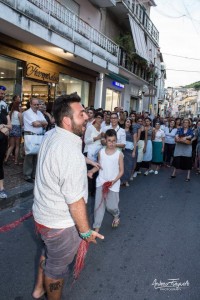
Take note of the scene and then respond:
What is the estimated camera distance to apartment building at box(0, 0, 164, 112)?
390 inches

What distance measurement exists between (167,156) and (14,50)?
698cm

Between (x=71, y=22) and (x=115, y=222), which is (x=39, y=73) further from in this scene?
(x=115, y=222)

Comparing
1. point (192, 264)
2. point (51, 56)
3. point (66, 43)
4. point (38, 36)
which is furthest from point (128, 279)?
point (51, 56)

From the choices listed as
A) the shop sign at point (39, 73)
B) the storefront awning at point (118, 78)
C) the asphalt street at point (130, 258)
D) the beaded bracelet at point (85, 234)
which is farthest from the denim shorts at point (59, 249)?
the storefront awning at point (118, 78)

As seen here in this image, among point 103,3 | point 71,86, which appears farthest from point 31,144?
point 103,3

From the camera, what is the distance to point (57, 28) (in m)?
11.1

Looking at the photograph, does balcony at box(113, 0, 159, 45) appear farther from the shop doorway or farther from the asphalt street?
the asphalt street

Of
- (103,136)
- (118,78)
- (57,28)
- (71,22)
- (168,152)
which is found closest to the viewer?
(103,136)

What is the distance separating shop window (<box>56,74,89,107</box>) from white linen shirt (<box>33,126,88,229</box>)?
1192 centimetres

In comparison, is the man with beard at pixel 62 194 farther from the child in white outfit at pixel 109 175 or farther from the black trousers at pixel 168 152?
the black trousers at pixel 168 152

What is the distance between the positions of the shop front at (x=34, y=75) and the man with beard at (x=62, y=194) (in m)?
8.74

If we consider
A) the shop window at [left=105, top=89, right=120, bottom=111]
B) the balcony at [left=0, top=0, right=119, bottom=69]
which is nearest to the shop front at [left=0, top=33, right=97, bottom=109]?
the balcony at [left=0, top=0, right=119, bottom=69]

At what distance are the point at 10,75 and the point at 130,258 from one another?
9.03 meters

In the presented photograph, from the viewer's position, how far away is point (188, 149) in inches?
353
